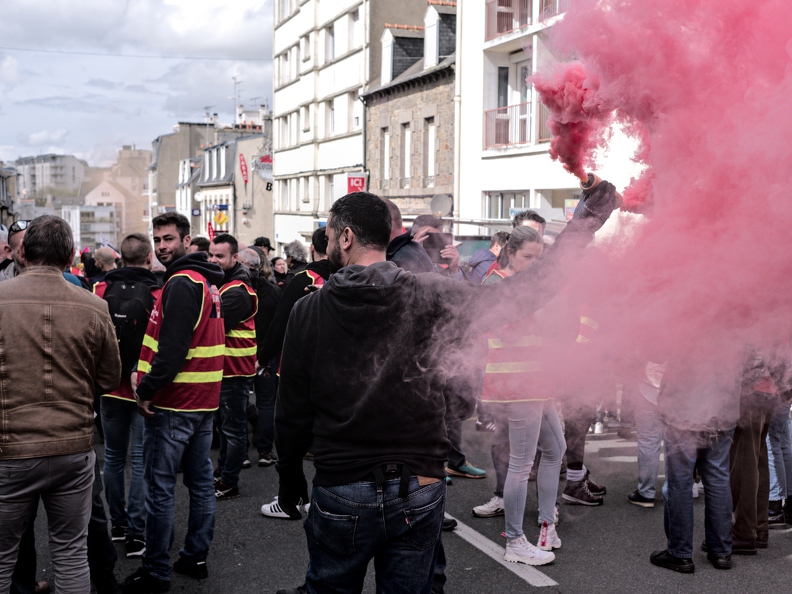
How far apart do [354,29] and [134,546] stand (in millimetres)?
27739

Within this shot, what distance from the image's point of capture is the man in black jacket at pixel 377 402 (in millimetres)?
2799

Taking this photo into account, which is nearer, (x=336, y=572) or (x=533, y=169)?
(x=336, y=572)

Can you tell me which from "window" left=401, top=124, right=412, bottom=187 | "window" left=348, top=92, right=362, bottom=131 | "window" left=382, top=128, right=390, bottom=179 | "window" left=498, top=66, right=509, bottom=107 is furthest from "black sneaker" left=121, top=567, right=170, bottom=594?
"window" left=348, top=92, right=362, bottom=131

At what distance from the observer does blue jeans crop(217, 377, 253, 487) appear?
6.47m

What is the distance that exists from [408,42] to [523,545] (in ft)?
77.1

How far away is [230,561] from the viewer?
5.10m

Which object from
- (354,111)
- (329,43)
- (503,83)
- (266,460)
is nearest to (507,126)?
(503,83)

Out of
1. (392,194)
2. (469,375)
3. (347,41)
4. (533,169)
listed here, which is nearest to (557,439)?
(469,375)

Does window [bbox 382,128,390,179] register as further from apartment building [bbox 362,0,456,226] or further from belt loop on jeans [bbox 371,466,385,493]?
belt loop on jeans [bbox 371,466,385,493]

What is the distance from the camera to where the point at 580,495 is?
20.3 feet

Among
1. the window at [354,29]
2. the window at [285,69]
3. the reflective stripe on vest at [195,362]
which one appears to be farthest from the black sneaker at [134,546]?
the window at [285,69]

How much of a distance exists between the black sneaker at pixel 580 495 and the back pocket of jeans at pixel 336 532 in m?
3.76

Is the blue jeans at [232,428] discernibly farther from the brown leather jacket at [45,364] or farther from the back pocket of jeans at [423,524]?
the back pocket of jeans at [423,524]

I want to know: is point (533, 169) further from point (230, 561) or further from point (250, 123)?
point (250, 123)
